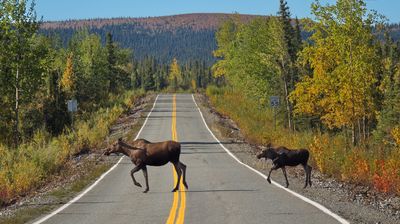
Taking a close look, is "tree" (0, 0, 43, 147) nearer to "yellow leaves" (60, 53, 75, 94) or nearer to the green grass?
the green grass

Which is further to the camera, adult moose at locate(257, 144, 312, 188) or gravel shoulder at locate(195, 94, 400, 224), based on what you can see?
adult moose at locate(257, 144, 312, 188)

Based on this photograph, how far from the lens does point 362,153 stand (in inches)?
663

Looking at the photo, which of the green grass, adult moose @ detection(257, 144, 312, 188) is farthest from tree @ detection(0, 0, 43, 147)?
adult moose @ detection(257, 144, 312, 188)

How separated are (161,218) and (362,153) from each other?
936 cm

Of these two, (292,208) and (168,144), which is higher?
(168,144)

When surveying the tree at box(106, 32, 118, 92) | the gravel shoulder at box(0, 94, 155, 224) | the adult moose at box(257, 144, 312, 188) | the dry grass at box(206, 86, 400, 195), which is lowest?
the gravel shoulder at box(0, 94, 155, 224)

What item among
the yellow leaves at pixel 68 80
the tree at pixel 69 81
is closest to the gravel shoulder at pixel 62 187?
the tree at pixel 69 81

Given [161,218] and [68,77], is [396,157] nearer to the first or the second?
[161,218]

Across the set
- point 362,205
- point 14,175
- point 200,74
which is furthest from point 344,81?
point 200,74

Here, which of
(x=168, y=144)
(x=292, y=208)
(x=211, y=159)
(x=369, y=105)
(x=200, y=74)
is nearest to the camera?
(x=292, y=208)

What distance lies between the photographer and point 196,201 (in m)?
12.2

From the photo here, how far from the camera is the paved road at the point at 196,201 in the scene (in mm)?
10078

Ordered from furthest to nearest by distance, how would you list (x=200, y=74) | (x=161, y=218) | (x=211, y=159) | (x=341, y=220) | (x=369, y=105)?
1. (x=200, y=74)
2. (x=369, y=105)
3. (x=211, y=159)
4. (x=161, y=218)
5. (x=341, y=220)

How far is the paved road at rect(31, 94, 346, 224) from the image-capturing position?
397 inches
